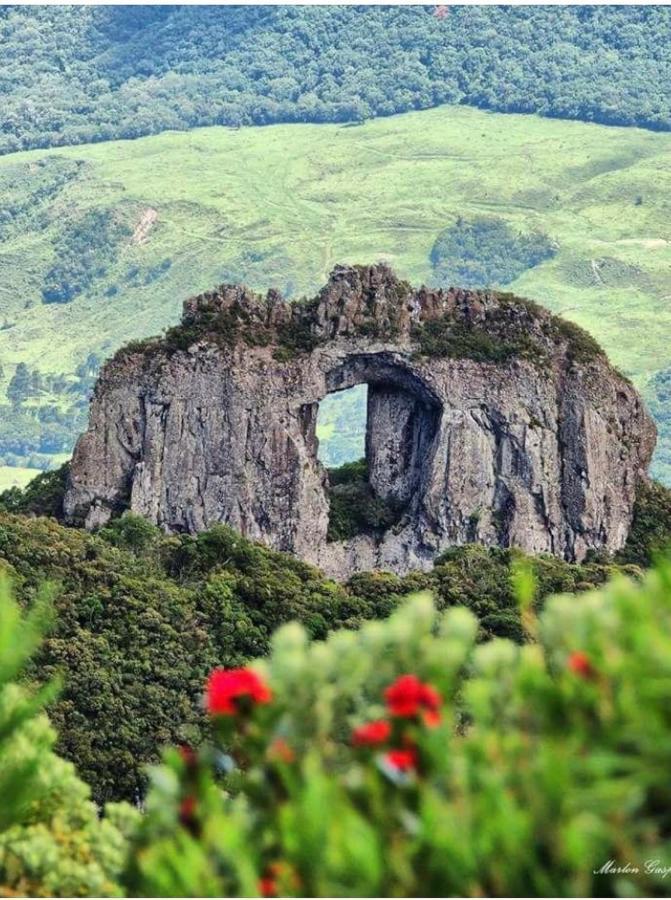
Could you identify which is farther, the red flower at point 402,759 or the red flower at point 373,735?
the red flower at point 373,735

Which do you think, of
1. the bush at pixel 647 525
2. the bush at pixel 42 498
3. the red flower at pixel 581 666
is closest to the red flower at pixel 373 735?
the red flower at pixel 581 666

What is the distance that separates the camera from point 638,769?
21250 mm

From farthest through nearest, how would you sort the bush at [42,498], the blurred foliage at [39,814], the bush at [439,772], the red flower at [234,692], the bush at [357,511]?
the bush at [42,498] < the bush at [357,511] < the blurred foliage at [39,814] < the red flower at [234,692] < the bush at [439,772]

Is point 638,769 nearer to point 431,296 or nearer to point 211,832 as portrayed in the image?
point 211,832

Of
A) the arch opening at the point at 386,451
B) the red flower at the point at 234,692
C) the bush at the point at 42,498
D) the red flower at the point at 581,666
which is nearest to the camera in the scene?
the red flower at the point at 581,666

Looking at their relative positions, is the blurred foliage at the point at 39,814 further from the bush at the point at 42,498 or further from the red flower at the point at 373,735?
the bush at the point at 42,498

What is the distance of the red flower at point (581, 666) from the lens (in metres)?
21.7

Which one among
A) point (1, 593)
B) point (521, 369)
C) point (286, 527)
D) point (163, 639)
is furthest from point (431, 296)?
point (1, 593)

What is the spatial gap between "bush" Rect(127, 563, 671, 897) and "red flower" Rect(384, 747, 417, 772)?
18 millimetres

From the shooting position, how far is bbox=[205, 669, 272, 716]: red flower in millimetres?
22609

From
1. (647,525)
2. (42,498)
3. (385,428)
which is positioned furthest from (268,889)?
(42,498)

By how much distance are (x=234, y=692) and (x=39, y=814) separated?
8286 millimetres

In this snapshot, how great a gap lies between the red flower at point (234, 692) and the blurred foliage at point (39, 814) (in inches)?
140

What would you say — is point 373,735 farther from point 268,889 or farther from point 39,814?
point 39,814
